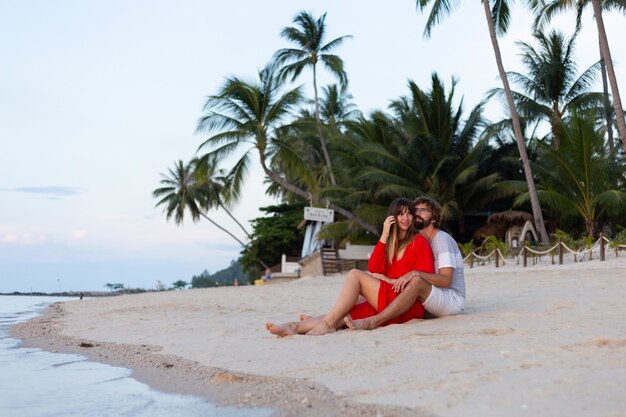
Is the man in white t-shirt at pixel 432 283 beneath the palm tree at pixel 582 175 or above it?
beneath

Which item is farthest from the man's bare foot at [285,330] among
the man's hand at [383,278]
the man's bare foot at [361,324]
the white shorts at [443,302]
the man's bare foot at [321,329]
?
the white shorts at [443,302]

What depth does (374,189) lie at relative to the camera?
2328 cm

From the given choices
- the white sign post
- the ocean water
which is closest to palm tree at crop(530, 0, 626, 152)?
the white sign post

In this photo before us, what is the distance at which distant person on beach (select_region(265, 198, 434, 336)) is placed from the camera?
530 cm

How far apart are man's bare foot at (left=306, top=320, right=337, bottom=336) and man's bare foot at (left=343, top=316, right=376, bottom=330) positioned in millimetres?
156

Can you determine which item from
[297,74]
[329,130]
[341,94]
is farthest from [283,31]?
[341,94]

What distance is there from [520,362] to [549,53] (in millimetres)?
21726

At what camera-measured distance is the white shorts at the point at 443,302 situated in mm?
5434

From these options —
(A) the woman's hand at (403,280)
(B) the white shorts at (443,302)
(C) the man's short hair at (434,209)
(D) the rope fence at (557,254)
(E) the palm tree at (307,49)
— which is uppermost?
(E) the palm tree at (307,49)

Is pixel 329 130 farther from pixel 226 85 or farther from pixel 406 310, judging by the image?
pixel 406 310

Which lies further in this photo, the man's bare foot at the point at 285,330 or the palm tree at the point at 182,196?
the palm tree at the point at 182,196

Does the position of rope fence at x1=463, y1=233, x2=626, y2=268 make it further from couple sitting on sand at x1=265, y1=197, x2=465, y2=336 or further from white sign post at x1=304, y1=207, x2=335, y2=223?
couple sitting on sand at x1=265, y1=197, x2=465, y2=336

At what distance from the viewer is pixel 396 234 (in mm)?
5379

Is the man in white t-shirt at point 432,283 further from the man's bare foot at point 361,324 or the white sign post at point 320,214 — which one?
the white sign post at point 320,214
